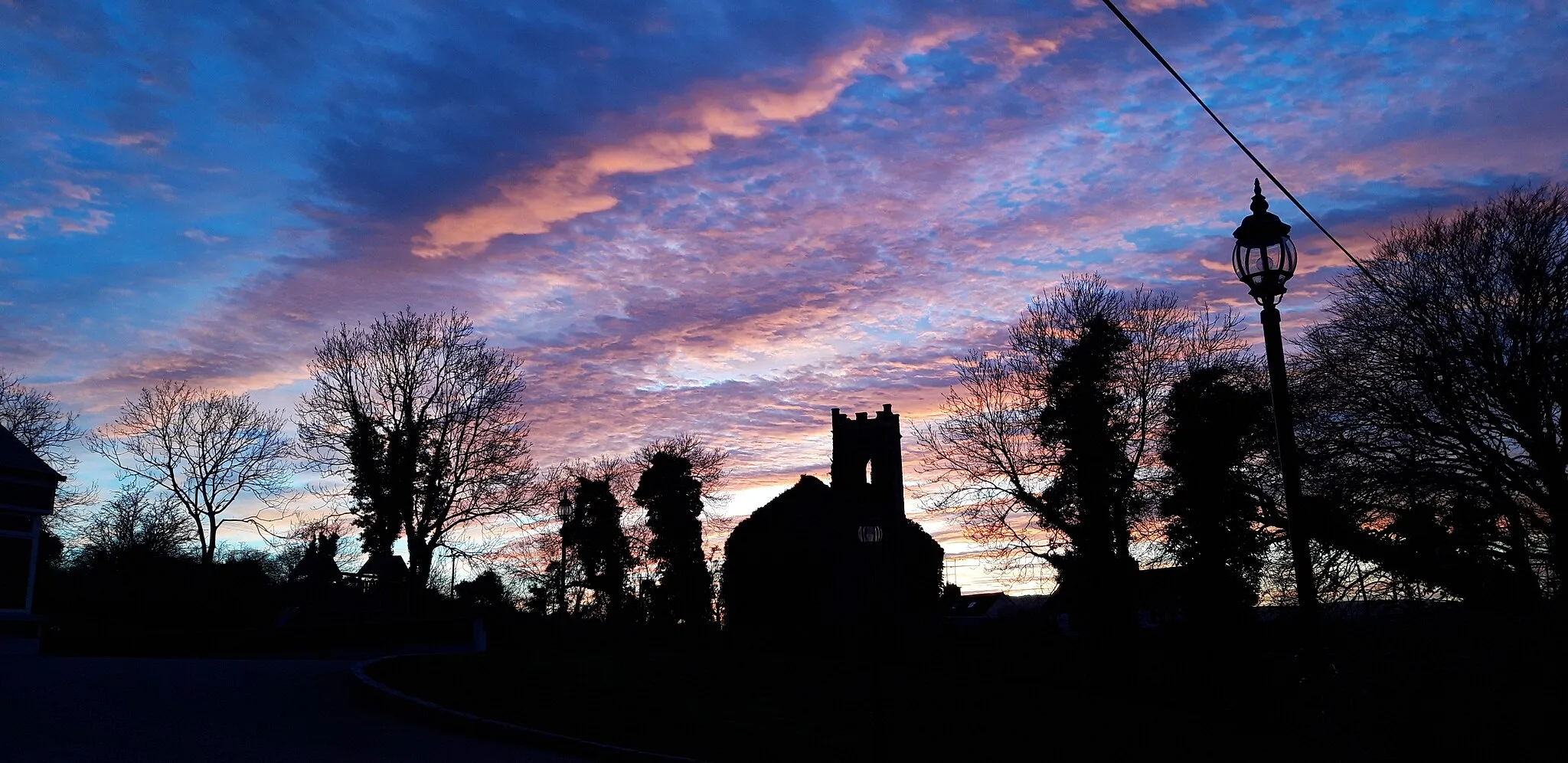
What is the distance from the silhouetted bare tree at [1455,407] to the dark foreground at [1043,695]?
5.00 m

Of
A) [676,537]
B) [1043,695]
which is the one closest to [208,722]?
[1043,695]

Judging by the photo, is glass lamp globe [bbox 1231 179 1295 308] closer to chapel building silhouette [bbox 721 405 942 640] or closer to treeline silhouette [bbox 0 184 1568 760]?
treeline silhouette [bbox 0 184 1568 760]

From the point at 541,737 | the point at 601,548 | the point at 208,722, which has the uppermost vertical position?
the point at 601,548

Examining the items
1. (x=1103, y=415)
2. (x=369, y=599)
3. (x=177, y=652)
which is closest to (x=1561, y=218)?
(x=1103, y=415)

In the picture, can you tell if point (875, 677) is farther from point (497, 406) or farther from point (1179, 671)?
point (497, 406)

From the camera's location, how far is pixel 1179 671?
3703 centimetres

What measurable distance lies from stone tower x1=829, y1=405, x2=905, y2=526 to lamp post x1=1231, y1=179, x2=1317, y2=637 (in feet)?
173

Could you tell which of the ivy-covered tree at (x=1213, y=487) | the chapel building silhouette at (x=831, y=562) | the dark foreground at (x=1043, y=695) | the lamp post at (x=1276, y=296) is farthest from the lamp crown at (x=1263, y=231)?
the chapel building silhouette at (x=831, y=562)

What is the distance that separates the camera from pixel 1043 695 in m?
32.5

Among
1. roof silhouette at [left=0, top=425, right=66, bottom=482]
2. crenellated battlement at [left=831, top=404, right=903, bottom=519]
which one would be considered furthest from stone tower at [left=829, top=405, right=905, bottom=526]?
roof silhouette at [left=0, top=425, right=66, bottom=482]

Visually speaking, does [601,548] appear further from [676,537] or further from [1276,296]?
[1276,296]

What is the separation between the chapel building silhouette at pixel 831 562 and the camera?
177 ft

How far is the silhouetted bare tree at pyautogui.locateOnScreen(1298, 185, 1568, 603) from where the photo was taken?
22.6 m

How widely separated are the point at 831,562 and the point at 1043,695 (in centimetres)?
2335
